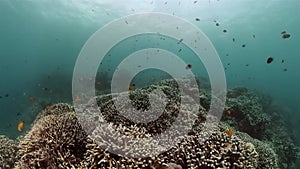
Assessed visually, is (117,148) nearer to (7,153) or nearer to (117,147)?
(117,147)

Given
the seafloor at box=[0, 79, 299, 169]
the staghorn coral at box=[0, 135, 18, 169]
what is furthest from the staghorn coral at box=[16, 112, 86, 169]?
the staghorn coral at box=[0, 135, 18, 169]

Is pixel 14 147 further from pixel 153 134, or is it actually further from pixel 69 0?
pixel 69 0

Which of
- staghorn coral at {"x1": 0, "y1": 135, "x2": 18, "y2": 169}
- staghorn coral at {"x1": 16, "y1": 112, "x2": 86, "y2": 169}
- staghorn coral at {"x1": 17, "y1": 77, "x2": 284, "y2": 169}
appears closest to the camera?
staghorn coral at {"x1": 17, "y1": 77, "x2": 284, "y2": 169}

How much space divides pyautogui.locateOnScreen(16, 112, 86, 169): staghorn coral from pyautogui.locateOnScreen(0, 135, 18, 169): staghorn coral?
122cm

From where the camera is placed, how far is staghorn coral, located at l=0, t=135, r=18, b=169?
5090mm

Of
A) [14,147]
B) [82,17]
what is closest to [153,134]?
[14,147]

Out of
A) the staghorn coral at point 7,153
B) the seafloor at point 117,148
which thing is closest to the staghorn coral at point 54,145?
the seafloor at point 117,148

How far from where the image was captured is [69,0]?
104 ft

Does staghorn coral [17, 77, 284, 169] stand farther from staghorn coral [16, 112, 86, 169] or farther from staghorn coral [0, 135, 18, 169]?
staghorn coral [0, 135, 18, 169]

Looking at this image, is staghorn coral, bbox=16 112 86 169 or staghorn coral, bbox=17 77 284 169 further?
staghorn coral, bbox=16 112 86 169

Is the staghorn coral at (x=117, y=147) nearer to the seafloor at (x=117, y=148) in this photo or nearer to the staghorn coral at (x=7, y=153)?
the seafloor at (x=117, y=148)

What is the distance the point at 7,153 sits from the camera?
5352 mm

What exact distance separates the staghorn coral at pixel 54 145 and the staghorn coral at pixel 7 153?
1223mm

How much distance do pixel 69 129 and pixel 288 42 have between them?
85.7 metres
